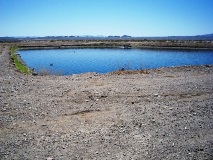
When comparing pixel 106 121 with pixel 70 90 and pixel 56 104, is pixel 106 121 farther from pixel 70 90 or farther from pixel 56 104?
pixel 70 90

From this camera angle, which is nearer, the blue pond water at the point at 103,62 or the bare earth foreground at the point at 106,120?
the bare earth foreground at the point at 106,120

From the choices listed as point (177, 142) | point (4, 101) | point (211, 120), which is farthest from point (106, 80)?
point (177, 142)

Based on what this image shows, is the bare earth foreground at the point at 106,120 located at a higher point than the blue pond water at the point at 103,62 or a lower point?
higher

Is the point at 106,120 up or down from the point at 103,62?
up

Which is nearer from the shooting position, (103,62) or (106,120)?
(106,120)

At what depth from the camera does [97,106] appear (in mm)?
11750

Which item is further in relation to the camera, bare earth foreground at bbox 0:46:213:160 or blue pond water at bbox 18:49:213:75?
blue pond water at bbox 18:49:213:75

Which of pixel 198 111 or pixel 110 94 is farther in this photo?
pixel 110 94

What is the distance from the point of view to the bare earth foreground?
310 inches

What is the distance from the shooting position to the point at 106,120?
10.1 m

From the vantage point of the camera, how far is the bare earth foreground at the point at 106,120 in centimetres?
788

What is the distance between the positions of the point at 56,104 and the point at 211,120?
630 cm

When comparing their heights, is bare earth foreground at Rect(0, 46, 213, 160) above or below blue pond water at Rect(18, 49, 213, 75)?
above

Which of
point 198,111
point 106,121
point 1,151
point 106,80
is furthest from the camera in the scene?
point 106,80
